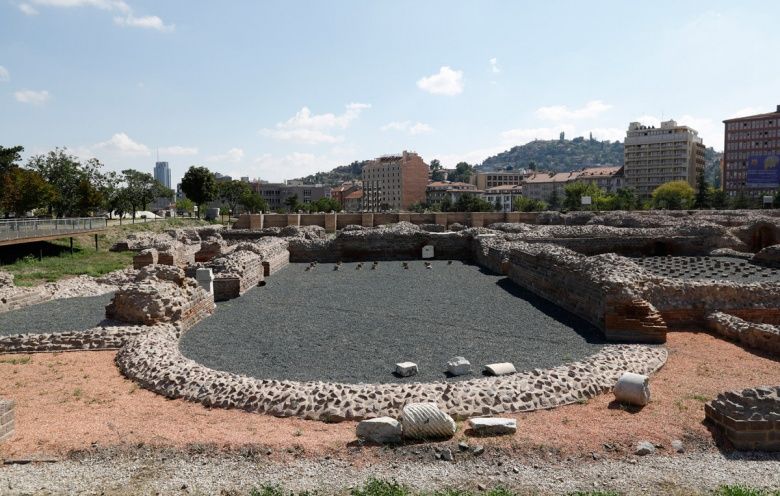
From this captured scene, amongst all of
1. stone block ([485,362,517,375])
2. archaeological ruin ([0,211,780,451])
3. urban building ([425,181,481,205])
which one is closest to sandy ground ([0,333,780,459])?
archaeological ruin ([0,211,780,451])

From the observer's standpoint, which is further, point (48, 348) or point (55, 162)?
point (55, 162)

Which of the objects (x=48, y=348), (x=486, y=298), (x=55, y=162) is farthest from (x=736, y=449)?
(x=55, y=162)

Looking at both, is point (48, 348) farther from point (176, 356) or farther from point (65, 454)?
point (65, 454)

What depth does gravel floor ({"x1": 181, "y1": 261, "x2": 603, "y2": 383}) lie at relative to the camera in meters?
9.04

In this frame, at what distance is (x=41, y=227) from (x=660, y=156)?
122717 mm

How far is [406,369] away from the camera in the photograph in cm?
830

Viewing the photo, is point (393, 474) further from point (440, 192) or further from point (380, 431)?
point (440, 192)

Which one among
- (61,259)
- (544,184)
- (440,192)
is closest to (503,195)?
(544,184)

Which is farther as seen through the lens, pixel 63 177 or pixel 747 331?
pixel 63 177

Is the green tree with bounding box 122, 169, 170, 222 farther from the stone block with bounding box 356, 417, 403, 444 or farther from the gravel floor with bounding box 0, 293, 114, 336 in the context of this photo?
the stone block with bounding box 356, 417, 403, 444

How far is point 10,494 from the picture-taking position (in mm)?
5211

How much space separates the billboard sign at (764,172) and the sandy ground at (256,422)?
10963 centimetres

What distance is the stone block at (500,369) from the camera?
831cm

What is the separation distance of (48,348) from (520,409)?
8.66 meters
